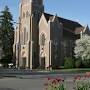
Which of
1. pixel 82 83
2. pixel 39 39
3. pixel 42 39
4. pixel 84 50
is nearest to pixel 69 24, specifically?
pixel 39 39

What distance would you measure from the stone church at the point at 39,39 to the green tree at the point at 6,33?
6.10 metres

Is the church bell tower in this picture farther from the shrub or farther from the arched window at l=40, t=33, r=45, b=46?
the shrub

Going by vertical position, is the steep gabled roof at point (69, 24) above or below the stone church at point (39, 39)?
above

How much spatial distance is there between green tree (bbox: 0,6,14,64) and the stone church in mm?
6104

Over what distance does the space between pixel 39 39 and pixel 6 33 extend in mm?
18302

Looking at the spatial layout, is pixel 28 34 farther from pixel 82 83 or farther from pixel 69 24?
pixel 82 83

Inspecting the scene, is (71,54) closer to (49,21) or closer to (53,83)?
(49,21)

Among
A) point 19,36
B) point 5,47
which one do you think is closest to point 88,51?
point 19,36

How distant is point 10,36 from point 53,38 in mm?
22476

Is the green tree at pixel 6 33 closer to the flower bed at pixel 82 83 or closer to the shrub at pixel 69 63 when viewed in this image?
the shrub at pixel 69 63

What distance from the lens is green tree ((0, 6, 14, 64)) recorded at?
320 ft

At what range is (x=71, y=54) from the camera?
288 feet

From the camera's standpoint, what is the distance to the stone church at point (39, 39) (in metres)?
82.2

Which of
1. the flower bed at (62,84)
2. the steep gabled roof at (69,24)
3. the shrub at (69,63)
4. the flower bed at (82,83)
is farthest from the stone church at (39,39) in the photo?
the flower bed at (62,84)
